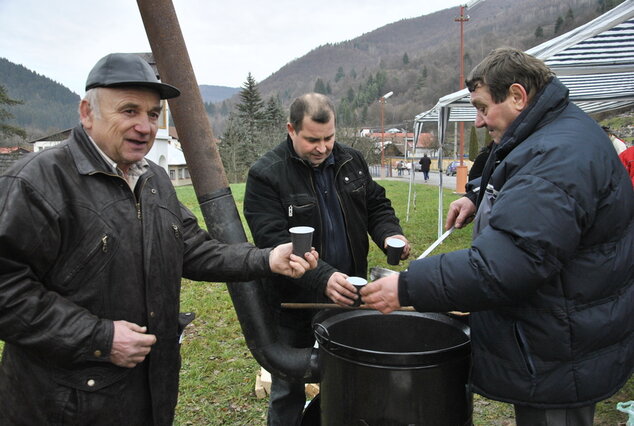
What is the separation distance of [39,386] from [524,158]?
1.88 metres

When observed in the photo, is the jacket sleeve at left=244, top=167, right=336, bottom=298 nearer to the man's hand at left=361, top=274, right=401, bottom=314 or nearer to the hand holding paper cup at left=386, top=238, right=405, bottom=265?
the hand holding paper cup at left=386, top=238, right=405, bottom=265

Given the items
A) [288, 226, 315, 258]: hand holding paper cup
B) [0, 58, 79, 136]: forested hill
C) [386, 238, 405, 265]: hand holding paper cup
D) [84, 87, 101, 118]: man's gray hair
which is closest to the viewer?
[84, 87, 101, 118]: man's gray hair

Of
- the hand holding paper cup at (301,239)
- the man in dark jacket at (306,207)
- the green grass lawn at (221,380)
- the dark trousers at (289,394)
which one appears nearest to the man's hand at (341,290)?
the man in dark jacket at (306,207)

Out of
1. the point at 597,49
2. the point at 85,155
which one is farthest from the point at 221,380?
the point at 597,49

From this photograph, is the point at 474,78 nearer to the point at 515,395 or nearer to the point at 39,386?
the point at 515,395

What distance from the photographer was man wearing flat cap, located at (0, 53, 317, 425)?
58.9 inches

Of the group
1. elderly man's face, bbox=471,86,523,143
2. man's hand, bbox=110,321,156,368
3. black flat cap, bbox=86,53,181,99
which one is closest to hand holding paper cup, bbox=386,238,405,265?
elderly man's face, bbox=471,86,523,143

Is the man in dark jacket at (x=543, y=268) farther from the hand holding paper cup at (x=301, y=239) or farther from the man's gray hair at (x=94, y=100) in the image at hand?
the man's gray hair at (x=94, y=100)

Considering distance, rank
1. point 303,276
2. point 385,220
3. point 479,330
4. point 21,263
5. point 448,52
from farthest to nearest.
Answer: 1. point 448,52
2. point 385,220
3. point 303,276
4. point 479,330
5. point 21,263

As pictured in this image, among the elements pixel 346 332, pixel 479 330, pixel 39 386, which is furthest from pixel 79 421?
pixel 479 330

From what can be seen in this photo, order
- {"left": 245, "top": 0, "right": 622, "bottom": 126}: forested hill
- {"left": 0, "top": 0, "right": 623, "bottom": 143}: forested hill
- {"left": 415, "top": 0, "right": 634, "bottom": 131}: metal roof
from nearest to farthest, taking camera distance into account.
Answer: {"left": 415, "top": 0, "right": 634, "bottom": 131}: metal roof → {"left": 245, "top": 0, "right": 622, "bottom": 126}: forested hill → {"left": 0, "top": 0, "right": 623, "bottom": 143}: forested hill

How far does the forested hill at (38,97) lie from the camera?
116812 millimetres

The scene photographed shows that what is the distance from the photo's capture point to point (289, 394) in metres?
2.63

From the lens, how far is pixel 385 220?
2.81m
